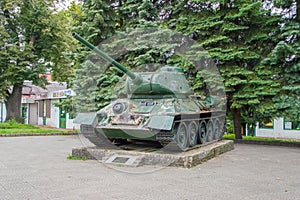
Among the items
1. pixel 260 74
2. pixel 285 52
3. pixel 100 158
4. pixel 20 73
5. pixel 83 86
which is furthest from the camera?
pixel 20 73

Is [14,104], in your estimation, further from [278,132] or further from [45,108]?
[278,132]

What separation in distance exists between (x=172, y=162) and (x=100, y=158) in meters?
2.01

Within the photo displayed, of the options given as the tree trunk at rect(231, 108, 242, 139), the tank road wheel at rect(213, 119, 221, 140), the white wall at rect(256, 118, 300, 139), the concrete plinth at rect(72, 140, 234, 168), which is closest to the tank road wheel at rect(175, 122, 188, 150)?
the concrete plinth at rect(72, 140, 234, 168)

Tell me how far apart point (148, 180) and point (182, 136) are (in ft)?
9.61

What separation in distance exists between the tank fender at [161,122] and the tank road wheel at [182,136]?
2.66 ft

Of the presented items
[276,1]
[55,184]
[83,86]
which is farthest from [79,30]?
[55,184]

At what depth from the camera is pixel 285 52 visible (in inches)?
467

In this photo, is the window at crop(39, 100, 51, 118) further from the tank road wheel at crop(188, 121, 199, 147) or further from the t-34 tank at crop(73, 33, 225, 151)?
the tank road wheel at crop(188, 121, 199, 147)

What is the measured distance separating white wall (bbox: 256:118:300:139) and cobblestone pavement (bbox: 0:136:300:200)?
36.0 ft

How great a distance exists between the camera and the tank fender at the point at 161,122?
806 centimetres

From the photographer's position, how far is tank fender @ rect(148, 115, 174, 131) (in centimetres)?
806

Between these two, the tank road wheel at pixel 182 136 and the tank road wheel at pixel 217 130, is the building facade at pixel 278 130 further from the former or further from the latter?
the tank road wheel at pixel 182 136

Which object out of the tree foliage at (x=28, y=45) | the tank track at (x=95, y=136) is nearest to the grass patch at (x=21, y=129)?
the tree foliage at (x=28, y=45)

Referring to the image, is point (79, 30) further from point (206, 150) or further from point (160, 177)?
point (160, 177)
